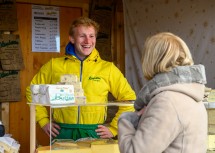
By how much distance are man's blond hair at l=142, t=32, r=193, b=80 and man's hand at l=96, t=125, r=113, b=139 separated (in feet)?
4.11

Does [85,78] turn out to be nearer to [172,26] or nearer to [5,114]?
[172,26]

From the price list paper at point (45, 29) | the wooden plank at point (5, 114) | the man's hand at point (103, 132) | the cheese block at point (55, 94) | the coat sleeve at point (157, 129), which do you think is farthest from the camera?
the price list paper at point (45, 29)

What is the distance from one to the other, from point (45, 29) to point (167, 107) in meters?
3.59

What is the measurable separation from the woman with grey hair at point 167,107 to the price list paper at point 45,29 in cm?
334

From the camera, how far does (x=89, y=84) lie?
3.23 meters

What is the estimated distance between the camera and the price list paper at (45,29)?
5043 millimetres

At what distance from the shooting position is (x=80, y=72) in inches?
128

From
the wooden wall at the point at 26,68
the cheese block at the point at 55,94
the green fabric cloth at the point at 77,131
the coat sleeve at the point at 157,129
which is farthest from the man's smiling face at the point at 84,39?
the wooden wall at the point at 26,68

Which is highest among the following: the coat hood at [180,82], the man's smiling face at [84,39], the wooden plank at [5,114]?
the man's smiling face at [84,39]

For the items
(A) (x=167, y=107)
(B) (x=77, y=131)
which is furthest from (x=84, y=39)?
(A) (x=167, y=107)

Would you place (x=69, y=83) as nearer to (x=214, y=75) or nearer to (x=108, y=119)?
(x=108, y=119)

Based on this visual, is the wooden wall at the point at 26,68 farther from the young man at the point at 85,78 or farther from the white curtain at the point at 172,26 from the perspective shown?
the young man at the point at 85,78

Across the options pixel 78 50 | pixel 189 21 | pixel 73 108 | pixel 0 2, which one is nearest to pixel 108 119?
pixel 73 108

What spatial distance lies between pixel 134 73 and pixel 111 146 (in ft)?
9.48
